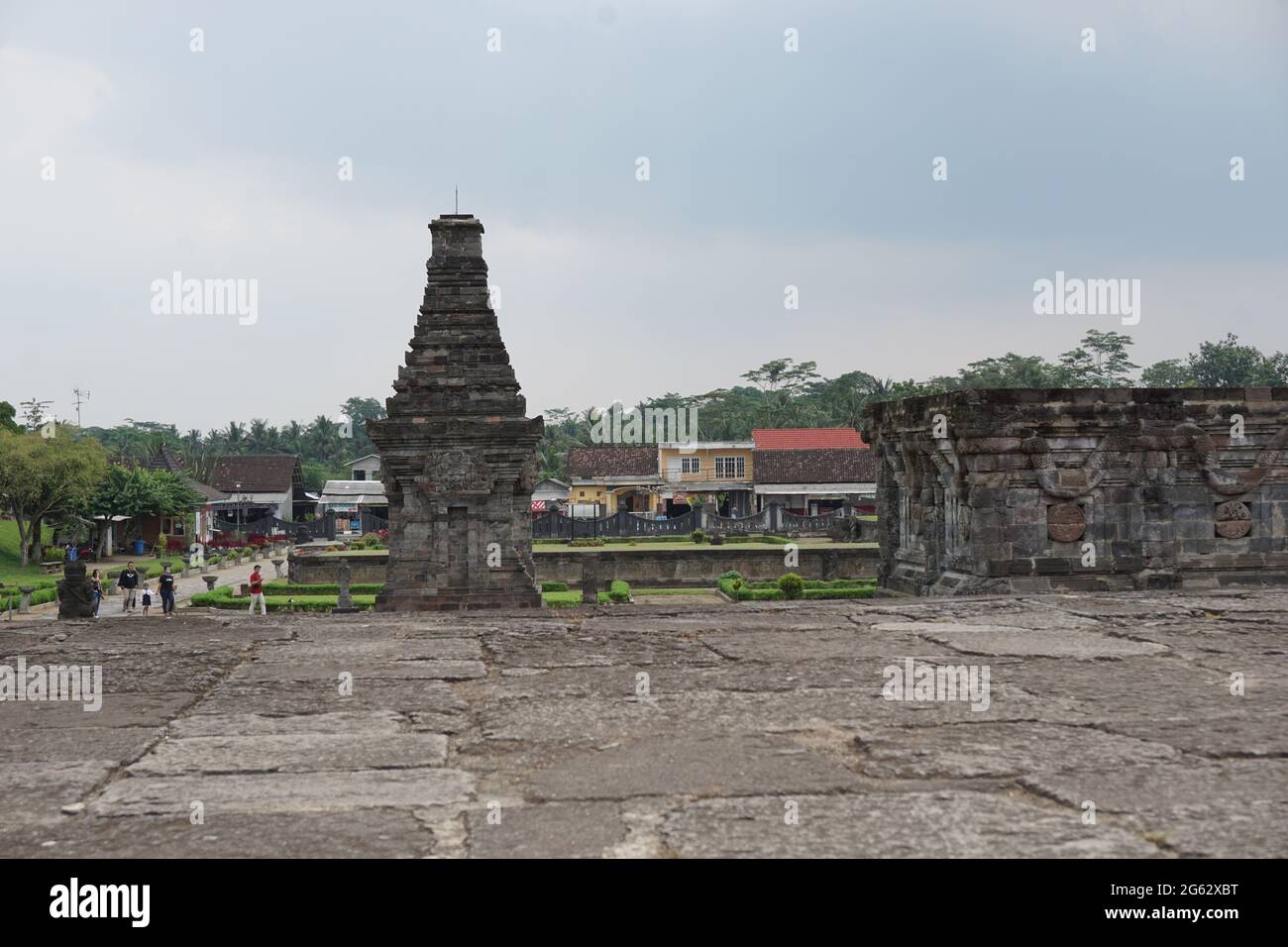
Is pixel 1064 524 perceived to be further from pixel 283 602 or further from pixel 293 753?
pixel 283 602

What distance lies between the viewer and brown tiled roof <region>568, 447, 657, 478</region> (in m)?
59.1

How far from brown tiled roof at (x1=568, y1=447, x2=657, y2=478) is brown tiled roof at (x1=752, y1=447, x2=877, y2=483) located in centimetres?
587

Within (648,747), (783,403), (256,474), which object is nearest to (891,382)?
(783,403)

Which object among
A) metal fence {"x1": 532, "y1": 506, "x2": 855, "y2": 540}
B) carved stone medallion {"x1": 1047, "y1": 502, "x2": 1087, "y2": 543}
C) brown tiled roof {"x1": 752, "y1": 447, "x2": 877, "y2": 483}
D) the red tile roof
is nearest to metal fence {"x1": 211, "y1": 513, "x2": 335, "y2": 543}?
metal fence {"x1": 532, "y1": 506, "x2": 855, "y2": 540}

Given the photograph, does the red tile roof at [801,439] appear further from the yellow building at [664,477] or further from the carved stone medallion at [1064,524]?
the carved stone medallion at [1064,524]

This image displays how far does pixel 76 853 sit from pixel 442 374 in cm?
1776

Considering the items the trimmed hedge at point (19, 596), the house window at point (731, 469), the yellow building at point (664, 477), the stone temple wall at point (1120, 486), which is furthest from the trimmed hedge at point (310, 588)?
the house window at point (731, 469)

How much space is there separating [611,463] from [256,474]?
19.9 m

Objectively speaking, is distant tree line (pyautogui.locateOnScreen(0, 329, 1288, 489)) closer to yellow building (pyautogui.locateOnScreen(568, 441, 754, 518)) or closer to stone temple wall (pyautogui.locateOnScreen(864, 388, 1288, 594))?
yellow building (pyautogui.locateOnScreen(568, 441, 754, 518))

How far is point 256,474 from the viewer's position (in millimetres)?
62375

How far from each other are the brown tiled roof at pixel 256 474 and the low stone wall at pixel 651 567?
107ft

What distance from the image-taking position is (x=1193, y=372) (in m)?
69.8

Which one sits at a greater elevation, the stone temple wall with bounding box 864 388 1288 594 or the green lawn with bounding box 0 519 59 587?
the stone temple wall with bounding box 864 388 1288 594
